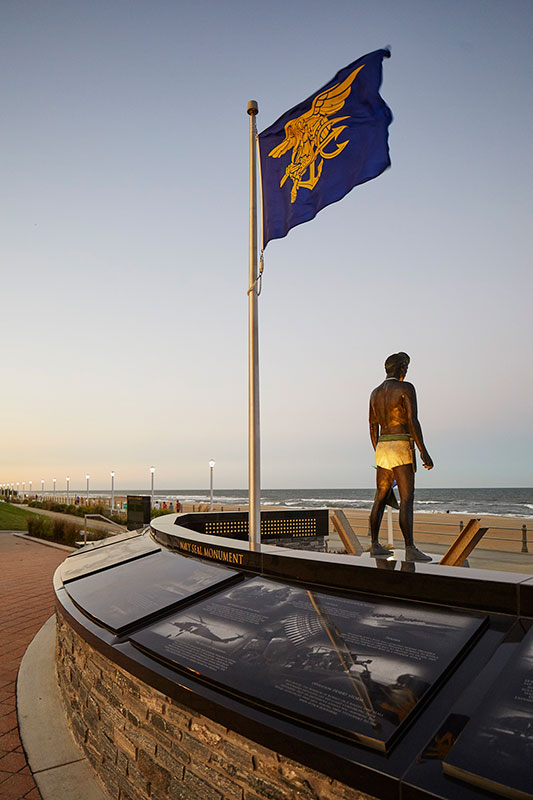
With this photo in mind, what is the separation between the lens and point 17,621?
21.7 ft

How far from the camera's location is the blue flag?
15.6 feet

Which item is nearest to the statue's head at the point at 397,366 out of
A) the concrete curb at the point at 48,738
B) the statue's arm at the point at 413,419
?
the statue's arm at the point at 413,419

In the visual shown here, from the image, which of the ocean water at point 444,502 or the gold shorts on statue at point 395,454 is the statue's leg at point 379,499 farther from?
the ocean water at point 444,502

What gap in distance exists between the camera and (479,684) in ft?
6.27

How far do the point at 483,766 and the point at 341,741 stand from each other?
1.51 feet

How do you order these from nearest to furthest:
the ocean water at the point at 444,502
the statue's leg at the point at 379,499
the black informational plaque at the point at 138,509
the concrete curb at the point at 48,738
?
1. the concrete curb at the point at 48,738
2. the statue's leg at the point at 379,499
3. the black informational plaque at the point at 138,509
4. the ocean water at the point at 444,502

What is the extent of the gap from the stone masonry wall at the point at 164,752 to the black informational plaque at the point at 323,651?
20cm

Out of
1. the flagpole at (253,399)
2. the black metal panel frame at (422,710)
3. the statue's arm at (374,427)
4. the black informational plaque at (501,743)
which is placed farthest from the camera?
the statue's arm at (374,427)

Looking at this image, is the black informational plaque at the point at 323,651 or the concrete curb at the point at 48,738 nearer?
the black informational plaque at the point at 323,651

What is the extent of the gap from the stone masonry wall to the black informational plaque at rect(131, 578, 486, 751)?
7.7 inches

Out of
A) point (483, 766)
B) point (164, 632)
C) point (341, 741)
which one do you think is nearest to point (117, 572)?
point (164, 632)

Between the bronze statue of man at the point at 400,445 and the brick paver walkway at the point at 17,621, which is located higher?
the bronze statue of man at the point at 400,445

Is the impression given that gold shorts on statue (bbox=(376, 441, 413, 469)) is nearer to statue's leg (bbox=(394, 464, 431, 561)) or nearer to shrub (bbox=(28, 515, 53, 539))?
statue's leg (bbox=(394, 464, 431, 561))

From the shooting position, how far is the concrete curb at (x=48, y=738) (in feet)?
9.94
